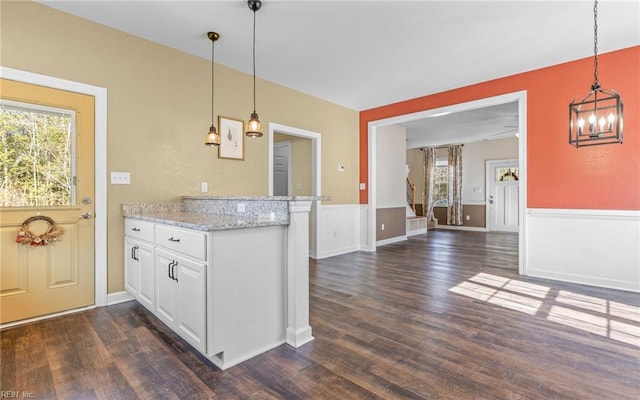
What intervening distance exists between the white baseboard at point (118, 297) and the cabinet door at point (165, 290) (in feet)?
2.98

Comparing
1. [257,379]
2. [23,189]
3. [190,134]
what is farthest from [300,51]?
[257,379]

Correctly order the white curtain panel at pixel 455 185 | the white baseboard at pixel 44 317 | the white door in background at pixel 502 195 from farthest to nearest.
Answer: the white curtain panel at pixel 455 185, the white door in background at pixel 502 195, the white baseboard at pixel 44 317

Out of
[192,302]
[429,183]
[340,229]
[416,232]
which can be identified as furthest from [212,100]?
[429,183]

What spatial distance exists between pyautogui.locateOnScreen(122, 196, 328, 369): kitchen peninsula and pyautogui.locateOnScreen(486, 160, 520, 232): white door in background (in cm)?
832

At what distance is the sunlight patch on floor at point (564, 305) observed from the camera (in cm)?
243

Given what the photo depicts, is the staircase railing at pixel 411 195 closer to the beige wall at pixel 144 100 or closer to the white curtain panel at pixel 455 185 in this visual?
the white curtain panel at pixel 455 185

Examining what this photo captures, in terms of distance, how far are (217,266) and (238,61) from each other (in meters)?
2.82

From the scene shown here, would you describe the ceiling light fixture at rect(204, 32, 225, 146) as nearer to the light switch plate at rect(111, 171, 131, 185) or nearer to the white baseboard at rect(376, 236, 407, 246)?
the light switch plate at rect(111, 171, 131, 185)

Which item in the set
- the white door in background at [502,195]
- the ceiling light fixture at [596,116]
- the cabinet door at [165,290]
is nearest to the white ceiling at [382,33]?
the ceiling light fixture at [596,116]

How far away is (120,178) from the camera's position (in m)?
3.03

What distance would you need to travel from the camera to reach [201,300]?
1.88 metres

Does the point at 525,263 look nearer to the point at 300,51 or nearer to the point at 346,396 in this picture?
the point at 346,396

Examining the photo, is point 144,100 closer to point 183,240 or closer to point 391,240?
point 183,240

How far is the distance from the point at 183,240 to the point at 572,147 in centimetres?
432
